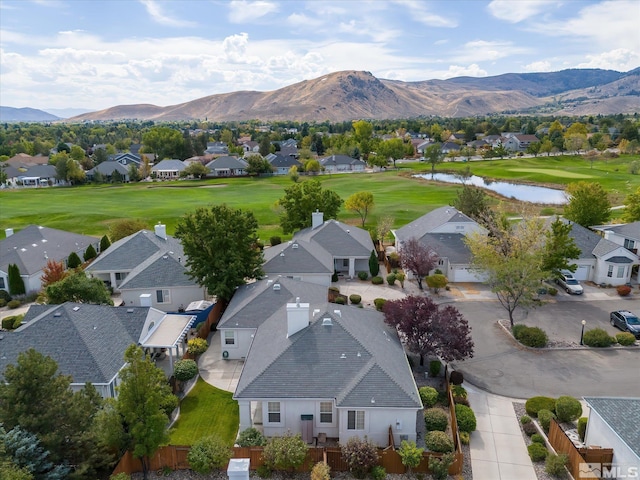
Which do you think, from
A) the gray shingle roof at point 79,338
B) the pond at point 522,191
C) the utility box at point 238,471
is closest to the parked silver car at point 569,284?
the utility box at point 238,471

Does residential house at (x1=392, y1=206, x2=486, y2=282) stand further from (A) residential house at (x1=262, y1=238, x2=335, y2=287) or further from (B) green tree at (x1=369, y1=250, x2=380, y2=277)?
(A) residential house at (x1=262, y1=238, x2=335, y2=287)

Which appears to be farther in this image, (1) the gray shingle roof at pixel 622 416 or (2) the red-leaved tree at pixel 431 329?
(2) the red-leaved tree at pixel 431 329

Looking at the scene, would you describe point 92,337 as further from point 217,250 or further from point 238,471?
point 238,471

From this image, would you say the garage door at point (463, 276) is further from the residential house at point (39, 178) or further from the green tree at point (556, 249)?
the residential house at point (39, 178)

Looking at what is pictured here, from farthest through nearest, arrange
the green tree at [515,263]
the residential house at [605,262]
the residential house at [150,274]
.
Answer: the residential house at [605,262], the residential house at [150,274], the green tree at [515,263]

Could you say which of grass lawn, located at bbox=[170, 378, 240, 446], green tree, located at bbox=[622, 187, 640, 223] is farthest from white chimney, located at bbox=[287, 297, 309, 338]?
green tree, located at bbox=[622, 187, 640, 223]

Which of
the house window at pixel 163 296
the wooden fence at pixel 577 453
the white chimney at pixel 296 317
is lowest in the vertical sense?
the wooden fence at pixel 577 453

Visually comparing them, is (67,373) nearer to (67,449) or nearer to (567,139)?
(67,449)
